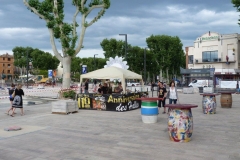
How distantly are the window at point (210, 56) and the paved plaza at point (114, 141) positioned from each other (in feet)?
142

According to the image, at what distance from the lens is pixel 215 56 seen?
5181 centimetres

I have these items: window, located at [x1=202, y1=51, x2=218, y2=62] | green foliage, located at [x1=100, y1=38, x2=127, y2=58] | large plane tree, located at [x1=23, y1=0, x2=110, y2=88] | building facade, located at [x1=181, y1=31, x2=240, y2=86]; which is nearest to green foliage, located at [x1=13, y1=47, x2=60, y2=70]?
green foliage, located at [x1=100, y1=38, x2=127, y2=58]

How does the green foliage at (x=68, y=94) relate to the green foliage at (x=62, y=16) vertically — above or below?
below

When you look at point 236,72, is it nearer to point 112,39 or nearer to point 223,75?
point 223,75

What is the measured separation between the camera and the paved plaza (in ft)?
20.7

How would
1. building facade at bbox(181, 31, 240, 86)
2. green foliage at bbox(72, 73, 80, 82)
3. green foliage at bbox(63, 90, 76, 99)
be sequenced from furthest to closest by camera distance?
1. green foliage at bbox(72, 73, 80, 82)
2. building facade at bbox(181, 31, 240, 86)
3. green foliage at bbox(63, 90, 76, 99)

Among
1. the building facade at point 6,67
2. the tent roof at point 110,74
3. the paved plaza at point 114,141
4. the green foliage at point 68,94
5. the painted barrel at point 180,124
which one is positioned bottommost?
the paved plaza at point 114,141

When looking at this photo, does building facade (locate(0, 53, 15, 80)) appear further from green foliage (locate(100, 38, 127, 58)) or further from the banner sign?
the banner sign

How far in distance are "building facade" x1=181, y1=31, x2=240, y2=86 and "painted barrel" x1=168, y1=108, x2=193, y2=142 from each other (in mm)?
40703

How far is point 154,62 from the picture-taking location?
6306cm

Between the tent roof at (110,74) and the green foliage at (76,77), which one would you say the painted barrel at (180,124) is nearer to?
the tent roof at (110,74)

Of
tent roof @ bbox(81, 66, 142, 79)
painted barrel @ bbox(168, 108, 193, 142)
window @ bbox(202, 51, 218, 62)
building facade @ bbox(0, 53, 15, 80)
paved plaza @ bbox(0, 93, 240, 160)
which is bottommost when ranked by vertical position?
paved plaza @ bbox(0, 93, 240, 160)

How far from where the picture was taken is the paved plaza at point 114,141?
6320 mm

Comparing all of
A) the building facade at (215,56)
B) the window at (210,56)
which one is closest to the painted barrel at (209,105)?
the building facade at (215,56)
